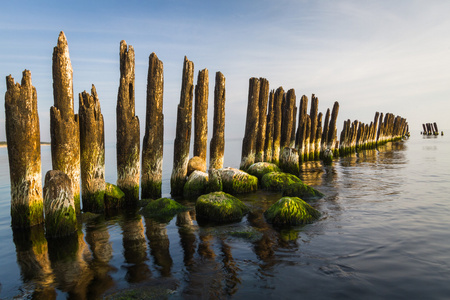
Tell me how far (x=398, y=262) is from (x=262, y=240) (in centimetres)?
198

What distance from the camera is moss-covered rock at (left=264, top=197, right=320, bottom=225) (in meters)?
6.12

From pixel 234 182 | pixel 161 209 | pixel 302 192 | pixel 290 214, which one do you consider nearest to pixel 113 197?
pixel 161 209

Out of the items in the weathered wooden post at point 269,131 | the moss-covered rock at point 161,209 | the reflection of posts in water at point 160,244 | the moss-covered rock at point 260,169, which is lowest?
the reflection of posts in water at point 160,244

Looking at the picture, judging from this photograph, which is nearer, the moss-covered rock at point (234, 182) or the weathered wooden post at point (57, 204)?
the weathered wooden post at point (57, 204)

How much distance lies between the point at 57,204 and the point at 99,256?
1.32 metres

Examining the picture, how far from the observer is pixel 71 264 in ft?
14.5

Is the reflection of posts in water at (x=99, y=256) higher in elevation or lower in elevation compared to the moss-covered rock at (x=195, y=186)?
lower

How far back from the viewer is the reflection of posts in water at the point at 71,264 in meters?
3.71

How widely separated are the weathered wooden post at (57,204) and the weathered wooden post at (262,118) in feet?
27.0

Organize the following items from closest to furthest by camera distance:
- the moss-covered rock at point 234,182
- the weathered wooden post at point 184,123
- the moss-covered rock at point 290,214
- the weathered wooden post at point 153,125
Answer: the moss-covered rock at point 290,214
the weathered wooden post at point 153,125
the weathered wooden post at point 184,123
the moss-covered rock at point 234,182

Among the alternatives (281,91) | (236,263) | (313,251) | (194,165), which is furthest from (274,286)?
(281,91)

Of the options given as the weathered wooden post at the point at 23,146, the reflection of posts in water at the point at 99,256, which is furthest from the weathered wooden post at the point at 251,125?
the weathered wooden post at the point at 23,146

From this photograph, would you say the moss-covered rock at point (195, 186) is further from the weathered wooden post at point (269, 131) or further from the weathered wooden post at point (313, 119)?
the weathered wooden post at point (313, 119)

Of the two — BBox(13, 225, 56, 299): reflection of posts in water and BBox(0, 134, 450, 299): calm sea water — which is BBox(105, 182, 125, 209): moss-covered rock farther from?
BBox(13, 225, 56, 299): reflection of posts in water
